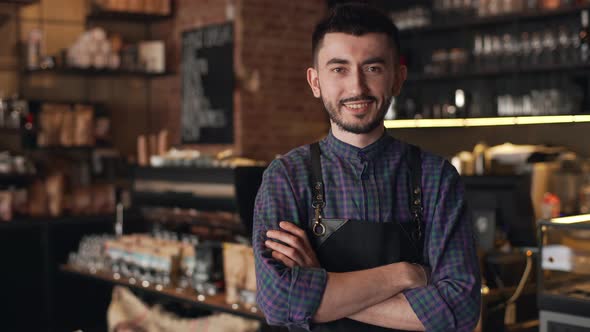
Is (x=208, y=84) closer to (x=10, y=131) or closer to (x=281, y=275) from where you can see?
(x=10, y=131)

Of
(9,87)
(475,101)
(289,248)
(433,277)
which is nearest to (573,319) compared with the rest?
(433,277)

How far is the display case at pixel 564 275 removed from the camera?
2.73 metres

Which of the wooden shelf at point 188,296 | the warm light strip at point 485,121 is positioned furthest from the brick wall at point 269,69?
the wooden shelf at point 188,296

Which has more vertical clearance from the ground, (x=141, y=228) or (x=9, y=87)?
(x=9, y=87)

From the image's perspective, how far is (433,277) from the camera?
5.49ft

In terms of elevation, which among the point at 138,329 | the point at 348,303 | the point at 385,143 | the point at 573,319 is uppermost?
the point at 385,143

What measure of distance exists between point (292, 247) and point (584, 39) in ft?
15.4

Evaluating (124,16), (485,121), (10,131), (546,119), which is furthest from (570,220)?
(124,16)

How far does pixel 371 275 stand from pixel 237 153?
488cm

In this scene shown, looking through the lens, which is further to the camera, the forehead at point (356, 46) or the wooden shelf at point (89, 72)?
the wooden shelf at point (89, 72)

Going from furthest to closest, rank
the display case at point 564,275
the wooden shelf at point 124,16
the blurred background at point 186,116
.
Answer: the wooden shelf at point 124,16 → the blurred background at point 186,116 → the display case at point 564,275

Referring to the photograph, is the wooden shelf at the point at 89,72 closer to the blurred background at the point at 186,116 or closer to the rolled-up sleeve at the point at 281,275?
the blurred background at the point at 186,116

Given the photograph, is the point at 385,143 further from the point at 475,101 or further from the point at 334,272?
the point at 475,101

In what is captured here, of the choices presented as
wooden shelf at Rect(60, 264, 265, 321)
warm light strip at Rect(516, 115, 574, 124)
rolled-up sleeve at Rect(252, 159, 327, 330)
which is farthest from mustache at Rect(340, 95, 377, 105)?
warm light strip at Rect(516, 115, 574, 124)
